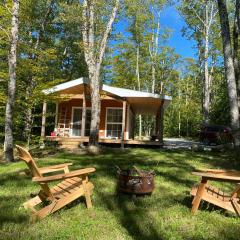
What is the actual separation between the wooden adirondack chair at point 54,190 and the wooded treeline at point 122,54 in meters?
6.11

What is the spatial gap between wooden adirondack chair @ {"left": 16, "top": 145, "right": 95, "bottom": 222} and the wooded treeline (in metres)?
6.11

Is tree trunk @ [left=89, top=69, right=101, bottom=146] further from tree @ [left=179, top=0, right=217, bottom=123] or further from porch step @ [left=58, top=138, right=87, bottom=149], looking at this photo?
tree @ [left=179, top=0, right=217, bottom=123]

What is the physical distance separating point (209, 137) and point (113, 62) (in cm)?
1993

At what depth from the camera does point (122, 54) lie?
40.9m

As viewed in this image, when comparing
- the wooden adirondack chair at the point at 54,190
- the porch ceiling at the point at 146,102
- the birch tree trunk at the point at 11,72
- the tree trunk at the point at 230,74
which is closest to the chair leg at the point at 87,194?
the wooden adirondack chair at the point at 54,190

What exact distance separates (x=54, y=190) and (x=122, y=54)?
36485 millimetres

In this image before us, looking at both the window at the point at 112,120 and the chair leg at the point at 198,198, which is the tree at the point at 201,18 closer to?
the window at the point at 112,120

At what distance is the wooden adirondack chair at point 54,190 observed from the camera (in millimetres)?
4852

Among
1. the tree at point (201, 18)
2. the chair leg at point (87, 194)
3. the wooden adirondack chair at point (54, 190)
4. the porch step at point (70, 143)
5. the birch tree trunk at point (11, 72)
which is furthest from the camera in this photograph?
the tree at point (201, 18)

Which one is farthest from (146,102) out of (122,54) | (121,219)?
(122,54)

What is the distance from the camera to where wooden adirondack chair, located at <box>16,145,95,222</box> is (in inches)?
191

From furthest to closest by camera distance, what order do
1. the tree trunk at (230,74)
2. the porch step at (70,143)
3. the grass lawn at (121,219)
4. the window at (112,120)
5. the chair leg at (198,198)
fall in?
the window at (112,120), the porch step at (70,143), the tree trunk at (230,74), the chair leg at (198,198), the grass lawn at (121,219)

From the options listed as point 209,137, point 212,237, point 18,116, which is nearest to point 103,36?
point 18,116

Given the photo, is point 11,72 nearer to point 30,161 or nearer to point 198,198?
point 30,161
